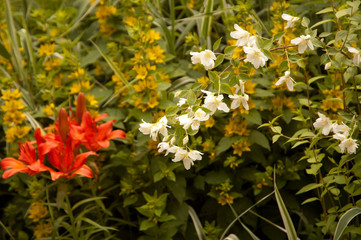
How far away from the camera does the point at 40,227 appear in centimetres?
153

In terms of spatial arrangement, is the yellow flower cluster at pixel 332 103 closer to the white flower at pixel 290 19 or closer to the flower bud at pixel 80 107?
the white flower at pixel 290 19

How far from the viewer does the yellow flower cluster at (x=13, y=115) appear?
4.91ft

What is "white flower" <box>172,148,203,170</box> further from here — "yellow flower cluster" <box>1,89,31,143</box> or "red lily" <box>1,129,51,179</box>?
"yellow flower cluster" <box>1,89,31,143</box>

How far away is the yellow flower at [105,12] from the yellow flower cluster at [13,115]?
0.41 m

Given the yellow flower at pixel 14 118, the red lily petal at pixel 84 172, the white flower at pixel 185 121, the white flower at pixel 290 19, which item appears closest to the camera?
the white flower at pixel 185 121

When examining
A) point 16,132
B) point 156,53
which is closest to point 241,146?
point 156,53

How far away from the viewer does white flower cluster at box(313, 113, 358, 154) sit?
0.98 metres

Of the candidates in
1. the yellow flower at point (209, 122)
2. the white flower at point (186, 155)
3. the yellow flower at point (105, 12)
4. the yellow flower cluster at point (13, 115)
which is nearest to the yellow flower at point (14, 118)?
the yellow flower cluster at point (13, 115)

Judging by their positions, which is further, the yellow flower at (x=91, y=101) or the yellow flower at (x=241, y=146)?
the yellow flower at (x=91, y=101)

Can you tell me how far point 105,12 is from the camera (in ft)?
Answer: 5.42

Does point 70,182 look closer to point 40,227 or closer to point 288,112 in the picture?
point 40,227

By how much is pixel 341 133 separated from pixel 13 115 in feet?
3.37

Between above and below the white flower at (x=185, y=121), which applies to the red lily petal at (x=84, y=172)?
below

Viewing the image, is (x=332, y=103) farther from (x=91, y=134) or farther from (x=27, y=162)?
(x=27, y=162)
